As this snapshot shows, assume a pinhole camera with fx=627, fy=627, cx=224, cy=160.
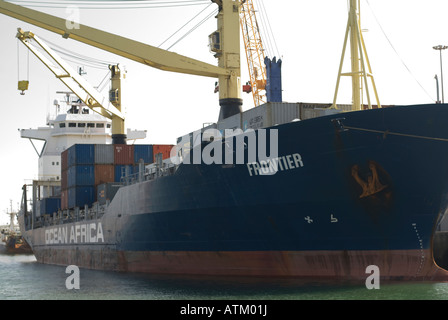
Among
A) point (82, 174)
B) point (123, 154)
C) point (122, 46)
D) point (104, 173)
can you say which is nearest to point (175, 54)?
point (122, 46)

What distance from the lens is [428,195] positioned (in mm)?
17391

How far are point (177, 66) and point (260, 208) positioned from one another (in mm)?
10098

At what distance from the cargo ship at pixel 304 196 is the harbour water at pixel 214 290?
0.61m

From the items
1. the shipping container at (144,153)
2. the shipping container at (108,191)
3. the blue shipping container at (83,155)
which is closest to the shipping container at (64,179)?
the blue shipping container at (83,155)

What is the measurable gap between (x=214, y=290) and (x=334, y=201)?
4.30 meters

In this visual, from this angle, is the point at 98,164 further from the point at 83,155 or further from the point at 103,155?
the point at 83,155

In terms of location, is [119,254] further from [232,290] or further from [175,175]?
[232,290]

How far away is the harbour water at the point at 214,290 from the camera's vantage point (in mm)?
16125

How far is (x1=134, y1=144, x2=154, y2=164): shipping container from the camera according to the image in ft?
106

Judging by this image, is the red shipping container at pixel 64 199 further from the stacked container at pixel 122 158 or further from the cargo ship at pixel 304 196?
the cargo ship at pixel 304 196

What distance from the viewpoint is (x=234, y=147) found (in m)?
20.3

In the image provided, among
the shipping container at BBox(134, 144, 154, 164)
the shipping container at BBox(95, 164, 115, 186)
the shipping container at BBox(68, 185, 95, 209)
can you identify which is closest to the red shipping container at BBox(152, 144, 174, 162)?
the shipping container at BBox(134, 144, 154, 164)
